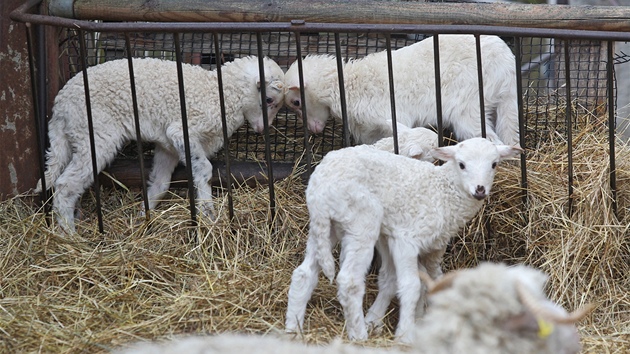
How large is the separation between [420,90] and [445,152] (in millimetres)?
1487

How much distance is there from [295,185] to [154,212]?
37.2 inches

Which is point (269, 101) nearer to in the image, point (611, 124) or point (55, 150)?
point (55, 150)

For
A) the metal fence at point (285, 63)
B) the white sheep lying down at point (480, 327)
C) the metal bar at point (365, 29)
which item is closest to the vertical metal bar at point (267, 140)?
the metal fence at point (285, 63)

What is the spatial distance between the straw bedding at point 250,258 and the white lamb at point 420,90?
45 cm

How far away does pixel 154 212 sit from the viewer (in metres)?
5.65

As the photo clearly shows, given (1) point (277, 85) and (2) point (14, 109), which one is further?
(1) point (277, 85)

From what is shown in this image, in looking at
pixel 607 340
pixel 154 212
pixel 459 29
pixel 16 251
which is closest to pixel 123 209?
pixel 154 212

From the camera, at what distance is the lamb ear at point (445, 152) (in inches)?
183

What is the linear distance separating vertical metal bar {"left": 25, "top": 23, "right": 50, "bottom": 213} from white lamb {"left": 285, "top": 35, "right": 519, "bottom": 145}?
5.61 feet

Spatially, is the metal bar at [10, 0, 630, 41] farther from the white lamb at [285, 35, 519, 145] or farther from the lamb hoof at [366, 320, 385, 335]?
the lamb hoof at [366, 320, 385, 335]

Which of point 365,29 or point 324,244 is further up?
point 365,29

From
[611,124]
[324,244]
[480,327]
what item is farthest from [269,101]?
[480,327]

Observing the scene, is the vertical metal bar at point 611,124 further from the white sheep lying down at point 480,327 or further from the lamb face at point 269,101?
the white sheep lying down at point 480,327

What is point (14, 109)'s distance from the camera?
18.6ft
